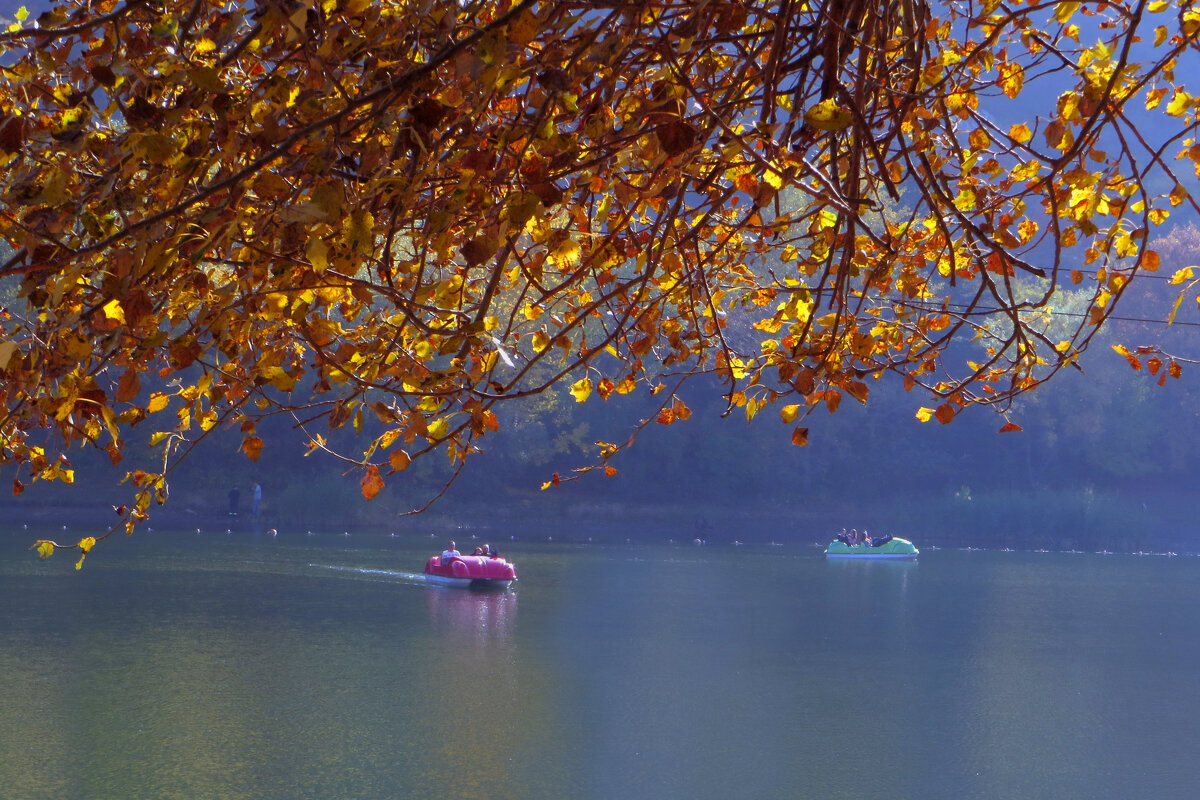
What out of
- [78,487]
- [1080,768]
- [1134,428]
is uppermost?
[1134,428]

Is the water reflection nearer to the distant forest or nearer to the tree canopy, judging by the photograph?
the distant forest

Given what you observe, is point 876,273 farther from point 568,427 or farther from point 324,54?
point 568,427

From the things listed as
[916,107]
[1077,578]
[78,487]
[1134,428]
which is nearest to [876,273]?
[916,107]

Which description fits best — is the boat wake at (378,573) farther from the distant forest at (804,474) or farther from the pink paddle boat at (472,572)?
the distant forest at (804,474)

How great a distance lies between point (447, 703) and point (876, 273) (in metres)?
9.37

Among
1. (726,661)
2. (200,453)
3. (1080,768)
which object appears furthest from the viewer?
(200,453)

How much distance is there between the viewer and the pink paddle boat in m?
19.1

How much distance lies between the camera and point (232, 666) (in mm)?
12469

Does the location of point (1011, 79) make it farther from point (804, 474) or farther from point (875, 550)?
point (804, 474)

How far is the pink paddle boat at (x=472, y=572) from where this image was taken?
19109 millimetres

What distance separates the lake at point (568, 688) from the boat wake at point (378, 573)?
7cm

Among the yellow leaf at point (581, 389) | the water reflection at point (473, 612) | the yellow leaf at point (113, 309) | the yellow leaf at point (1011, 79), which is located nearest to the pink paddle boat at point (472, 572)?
the water reflection at point (473, 612)

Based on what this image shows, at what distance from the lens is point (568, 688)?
39.9ft

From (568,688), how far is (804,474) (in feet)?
82.6
